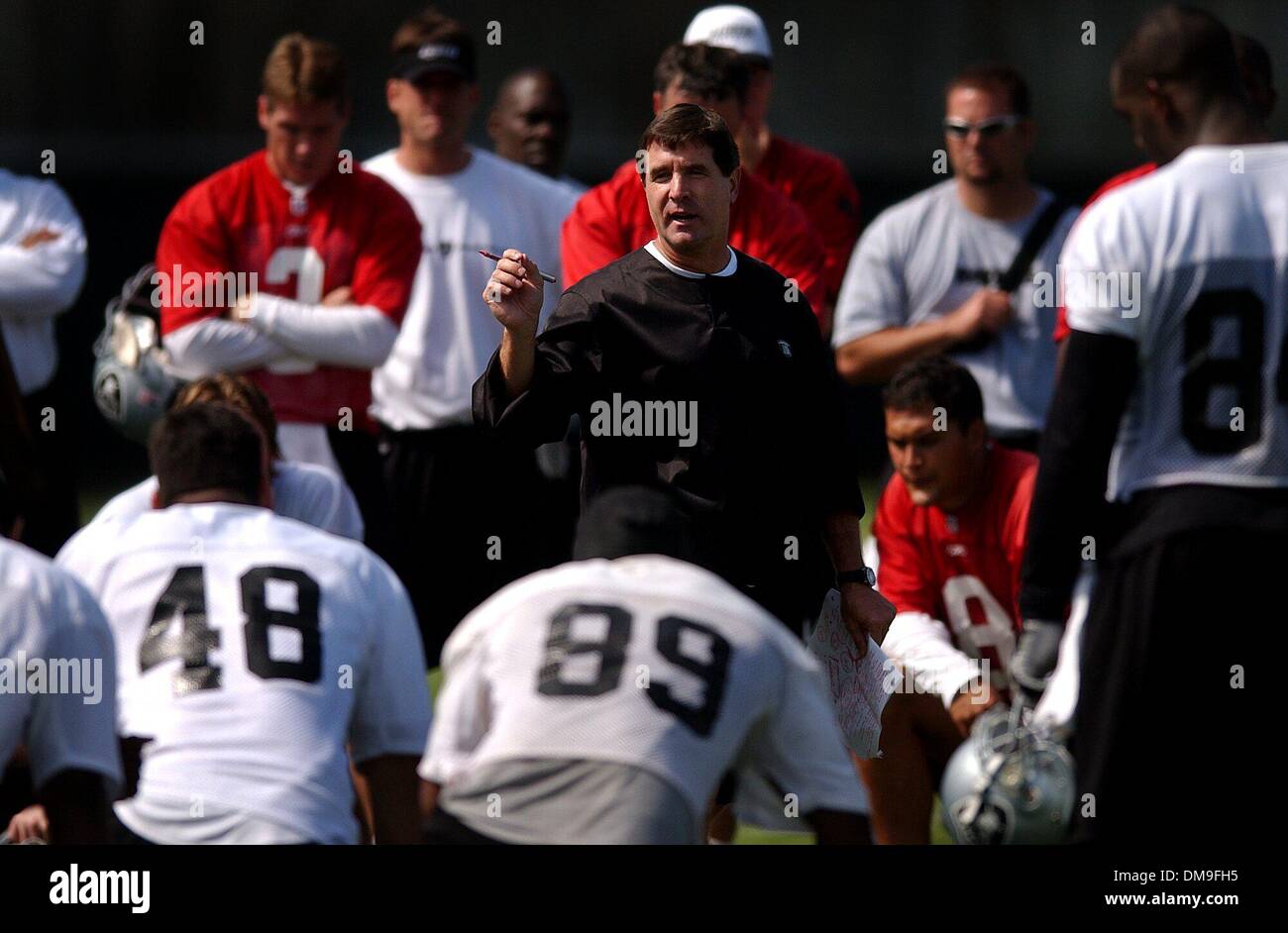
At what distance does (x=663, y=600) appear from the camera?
3342mm

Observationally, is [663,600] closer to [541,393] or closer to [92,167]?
[541,393]

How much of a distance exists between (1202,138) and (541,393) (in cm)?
153

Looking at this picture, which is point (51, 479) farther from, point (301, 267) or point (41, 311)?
point (301, 267)

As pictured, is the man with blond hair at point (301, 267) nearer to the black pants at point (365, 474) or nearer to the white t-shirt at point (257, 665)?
the black pants at point (365, 474)

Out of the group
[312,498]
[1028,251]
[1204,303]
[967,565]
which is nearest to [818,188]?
[1028,251]

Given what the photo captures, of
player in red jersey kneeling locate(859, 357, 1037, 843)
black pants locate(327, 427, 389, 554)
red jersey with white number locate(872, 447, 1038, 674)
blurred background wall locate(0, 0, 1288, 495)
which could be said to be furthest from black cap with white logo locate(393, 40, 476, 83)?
blurred background wall locate(0, 0, 1288, 495)

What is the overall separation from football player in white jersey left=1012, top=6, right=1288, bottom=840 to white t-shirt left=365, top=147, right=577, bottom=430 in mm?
3012

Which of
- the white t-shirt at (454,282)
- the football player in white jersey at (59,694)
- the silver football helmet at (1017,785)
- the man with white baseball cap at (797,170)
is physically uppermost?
the man with white baseball cap at (797,170)

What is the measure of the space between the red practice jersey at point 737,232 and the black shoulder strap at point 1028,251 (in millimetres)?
1208

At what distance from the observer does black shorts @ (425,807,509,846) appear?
3.35m

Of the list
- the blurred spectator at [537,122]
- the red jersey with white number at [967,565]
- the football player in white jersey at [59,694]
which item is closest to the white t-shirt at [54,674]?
the football player in white jersey at [59,694]

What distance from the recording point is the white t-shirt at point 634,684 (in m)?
3.29

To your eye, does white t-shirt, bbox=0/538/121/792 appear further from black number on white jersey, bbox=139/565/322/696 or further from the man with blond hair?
the man with blond hair

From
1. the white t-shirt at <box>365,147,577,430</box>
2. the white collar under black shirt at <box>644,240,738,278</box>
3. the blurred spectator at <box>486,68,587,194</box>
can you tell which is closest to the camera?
the white collar under black shirt at <box>644,240,738,278</box>
